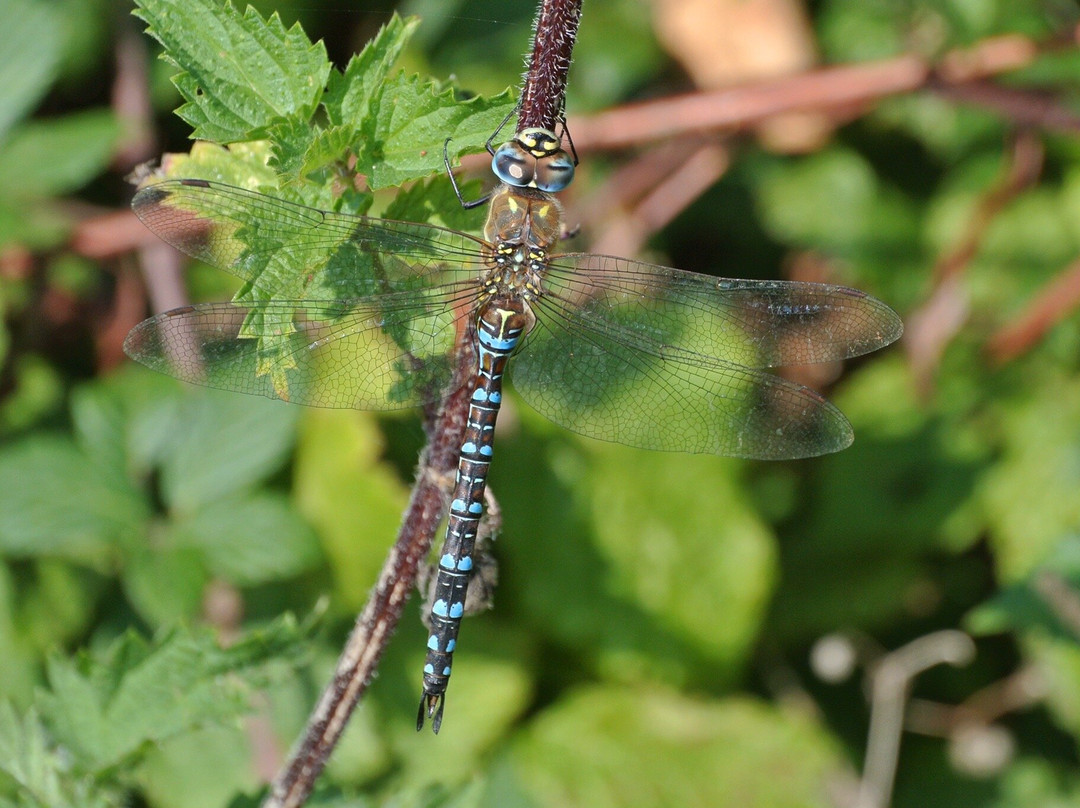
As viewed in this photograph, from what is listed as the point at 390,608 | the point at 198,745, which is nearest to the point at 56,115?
the point at 198,745

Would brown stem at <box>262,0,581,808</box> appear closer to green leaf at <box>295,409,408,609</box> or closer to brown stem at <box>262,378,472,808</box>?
brown stem at <box>262,378,472,808</box>

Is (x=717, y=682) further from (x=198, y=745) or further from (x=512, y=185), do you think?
(x=512, y=185)

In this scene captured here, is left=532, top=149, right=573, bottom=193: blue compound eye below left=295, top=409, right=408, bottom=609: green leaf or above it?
above

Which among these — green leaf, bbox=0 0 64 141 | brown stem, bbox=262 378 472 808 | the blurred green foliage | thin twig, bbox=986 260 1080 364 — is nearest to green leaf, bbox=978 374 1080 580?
the blurred green foliage

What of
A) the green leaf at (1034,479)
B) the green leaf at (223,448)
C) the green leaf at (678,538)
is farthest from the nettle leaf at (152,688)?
the green leaf at (1034,479)

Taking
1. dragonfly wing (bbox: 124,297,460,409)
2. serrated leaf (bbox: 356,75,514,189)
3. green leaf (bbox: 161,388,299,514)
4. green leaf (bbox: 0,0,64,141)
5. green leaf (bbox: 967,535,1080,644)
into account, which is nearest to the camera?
serrated leaf (bbox: 356,75,514,189)

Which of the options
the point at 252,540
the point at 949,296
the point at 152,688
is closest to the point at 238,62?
the point at 152,688
